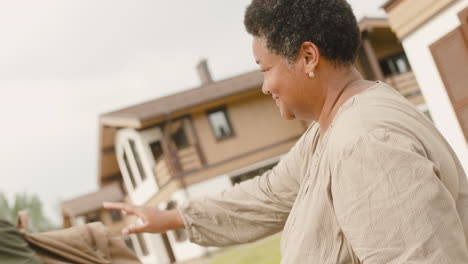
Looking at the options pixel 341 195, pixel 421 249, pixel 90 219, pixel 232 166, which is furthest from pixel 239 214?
pixel 90 219

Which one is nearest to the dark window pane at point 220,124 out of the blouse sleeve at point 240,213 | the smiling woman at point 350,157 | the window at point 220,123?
the window at point 220,123

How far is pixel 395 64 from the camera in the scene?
82.3 ft

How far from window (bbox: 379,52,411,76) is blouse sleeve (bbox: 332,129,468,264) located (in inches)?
976

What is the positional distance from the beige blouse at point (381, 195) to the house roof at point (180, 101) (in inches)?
769

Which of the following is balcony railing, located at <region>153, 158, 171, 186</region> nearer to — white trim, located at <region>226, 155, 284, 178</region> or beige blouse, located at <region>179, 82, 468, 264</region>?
white trim, located at <region>226, 155, 284, 178</region>

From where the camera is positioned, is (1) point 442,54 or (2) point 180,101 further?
(2) point 180,101

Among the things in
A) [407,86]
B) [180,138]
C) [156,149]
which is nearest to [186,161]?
[180,138]

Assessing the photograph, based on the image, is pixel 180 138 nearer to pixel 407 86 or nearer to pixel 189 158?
pixel 189 158

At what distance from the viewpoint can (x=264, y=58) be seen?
6.05 feet

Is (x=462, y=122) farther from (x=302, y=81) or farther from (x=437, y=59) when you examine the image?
(x=302, y=81)

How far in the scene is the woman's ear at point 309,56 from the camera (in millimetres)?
1671

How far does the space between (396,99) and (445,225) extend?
418mm

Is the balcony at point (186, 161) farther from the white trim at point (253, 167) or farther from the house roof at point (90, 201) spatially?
the house roof at point (90, 201)

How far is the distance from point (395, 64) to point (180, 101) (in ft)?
34.2
